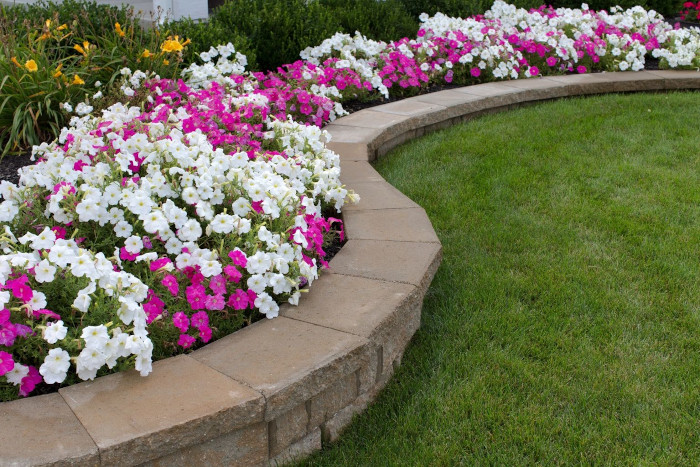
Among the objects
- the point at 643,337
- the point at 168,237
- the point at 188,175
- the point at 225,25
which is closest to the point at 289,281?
the point at 168,237

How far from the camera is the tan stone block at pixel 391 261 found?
109 inches

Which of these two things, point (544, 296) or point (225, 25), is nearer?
point (544, 296)

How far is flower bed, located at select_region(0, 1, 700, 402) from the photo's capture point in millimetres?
2139

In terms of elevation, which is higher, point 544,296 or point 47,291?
point 47,291

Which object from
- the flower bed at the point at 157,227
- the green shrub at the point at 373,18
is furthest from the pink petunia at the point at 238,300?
the green shrub at the point at 373,18

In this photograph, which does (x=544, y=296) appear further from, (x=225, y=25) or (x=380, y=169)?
(x=225, y=25)

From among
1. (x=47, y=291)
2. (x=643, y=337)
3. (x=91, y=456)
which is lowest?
(x=643, y=337)

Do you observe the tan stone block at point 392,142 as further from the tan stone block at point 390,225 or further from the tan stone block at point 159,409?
the tan stone block at point 159,409

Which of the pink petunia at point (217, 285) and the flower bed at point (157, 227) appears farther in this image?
the pink petunia at point (217, 285)

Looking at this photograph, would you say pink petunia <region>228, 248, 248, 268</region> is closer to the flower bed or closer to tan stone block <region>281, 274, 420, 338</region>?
the flower bed

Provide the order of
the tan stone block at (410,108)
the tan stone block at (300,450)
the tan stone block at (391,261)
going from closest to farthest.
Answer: the tan stone block at (300,450) → the tan stone block at (391,261) → the tan stone block at (410,108)

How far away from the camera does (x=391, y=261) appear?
9.52 feet

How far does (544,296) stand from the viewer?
9.90 ft

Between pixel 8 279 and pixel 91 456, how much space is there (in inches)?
30.1
